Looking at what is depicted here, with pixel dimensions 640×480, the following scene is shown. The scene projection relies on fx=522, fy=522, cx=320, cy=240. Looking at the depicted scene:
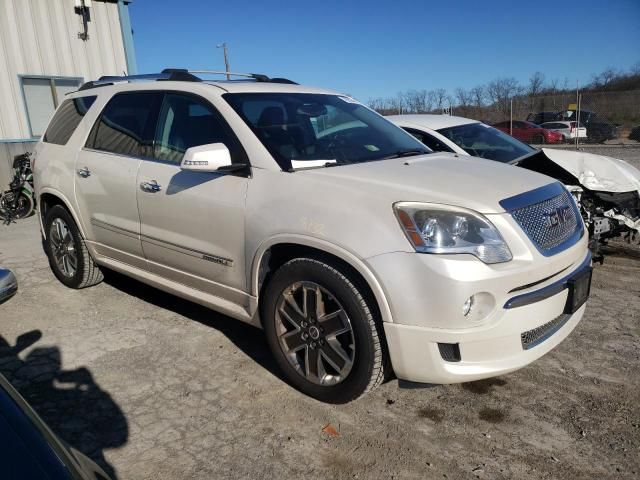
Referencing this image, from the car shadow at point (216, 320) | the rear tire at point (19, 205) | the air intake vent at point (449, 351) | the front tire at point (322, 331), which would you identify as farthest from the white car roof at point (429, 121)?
the rear tire at point (19, 205)

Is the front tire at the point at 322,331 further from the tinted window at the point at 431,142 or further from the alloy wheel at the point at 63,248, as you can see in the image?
the tinted window at the point at 431,142

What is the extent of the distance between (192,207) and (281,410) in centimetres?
138

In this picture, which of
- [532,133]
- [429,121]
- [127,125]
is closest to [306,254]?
[127,125]

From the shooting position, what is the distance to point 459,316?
2439 mm

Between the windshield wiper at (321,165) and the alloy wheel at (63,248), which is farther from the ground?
the windshield wiper at (321,165)

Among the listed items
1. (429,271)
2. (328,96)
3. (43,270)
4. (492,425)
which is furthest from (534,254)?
(43,270)

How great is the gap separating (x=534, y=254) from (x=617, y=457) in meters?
1.06

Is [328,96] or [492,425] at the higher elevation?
[328,96]

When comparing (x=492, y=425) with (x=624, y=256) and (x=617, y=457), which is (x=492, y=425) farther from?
(x=624, y=256)

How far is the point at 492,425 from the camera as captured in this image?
9.29ft

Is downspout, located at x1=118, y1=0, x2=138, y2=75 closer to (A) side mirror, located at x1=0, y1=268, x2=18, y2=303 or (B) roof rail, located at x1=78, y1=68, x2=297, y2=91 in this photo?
(B) roof rail, located at x1=78, y1=68, x2=297, y2=91

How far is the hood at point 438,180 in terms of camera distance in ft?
8.58

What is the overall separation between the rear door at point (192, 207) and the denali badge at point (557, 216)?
1.72 metres

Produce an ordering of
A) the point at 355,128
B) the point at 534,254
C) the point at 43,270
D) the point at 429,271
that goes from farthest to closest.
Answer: the point at 43,270
the point at 355,128
the point at 534,254
the point at 429,271
